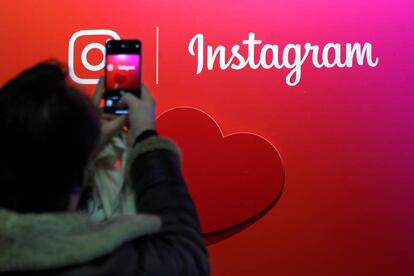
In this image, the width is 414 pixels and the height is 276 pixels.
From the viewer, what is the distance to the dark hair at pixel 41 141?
530 mm

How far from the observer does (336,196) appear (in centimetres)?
140

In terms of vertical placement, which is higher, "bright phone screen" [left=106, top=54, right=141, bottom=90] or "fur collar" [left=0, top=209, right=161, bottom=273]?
"bright phone screen" [left=106, top=54, right=141, bottom=90]

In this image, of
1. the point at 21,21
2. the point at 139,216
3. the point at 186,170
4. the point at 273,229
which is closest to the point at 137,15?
the point at 21,21

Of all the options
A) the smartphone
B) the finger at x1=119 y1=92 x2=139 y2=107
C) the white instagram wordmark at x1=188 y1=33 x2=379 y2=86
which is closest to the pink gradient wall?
the white instagram wordmark at x1=188 y1=33 x2=379 y2=86

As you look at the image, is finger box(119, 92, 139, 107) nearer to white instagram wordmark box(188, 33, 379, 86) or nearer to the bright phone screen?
the bright phone screen

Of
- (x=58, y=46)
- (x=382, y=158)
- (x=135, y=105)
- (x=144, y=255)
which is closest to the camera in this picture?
(x=144, y=255)

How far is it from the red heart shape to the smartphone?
59 centimetres

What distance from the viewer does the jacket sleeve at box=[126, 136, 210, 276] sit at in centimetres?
60

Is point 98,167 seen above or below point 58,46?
below

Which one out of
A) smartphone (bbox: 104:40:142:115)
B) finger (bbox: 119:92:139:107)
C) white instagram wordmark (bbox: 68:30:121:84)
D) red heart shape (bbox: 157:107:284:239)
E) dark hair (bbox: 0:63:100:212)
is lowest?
red heart shape (bbox: 157:107:284:239)

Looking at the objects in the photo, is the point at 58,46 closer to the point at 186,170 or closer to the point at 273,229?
the point at 186,170

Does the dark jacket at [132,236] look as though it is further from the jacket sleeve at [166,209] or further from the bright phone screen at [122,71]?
the bright phone screen at [122,71]

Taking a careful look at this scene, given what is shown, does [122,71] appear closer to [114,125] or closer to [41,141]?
[114,125]

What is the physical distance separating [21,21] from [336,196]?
1.21 metres
